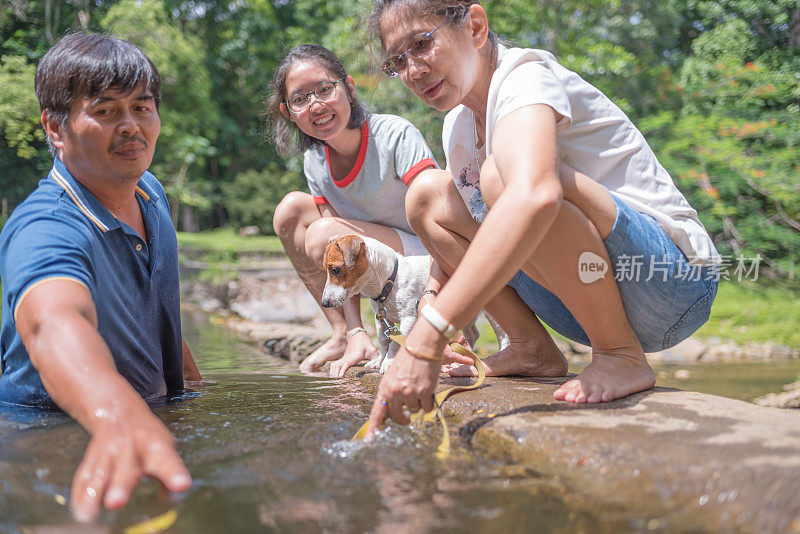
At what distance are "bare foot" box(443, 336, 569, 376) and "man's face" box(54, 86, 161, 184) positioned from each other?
59.0 inches

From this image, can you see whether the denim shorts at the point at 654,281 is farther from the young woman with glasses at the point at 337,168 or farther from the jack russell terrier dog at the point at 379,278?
the young woman with glasses at the point at 337,168

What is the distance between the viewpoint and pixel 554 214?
1.68 metres

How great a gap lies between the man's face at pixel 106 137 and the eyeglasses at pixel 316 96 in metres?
1.32

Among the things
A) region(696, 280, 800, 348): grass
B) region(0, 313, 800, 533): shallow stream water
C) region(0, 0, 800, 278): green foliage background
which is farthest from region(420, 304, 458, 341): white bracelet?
region(696, 280, 800, 348): grass

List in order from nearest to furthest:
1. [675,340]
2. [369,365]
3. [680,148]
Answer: [675,340] < [369,365] < [680,148]

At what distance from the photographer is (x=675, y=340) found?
231cm

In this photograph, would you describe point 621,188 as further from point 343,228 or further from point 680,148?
point 680,148

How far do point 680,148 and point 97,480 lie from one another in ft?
38.1

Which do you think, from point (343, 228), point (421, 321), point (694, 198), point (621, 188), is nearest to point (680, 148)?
point (694, 198)

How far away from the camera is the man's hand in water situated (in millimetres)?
1267

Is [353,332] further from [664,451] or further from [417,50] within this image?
[664,451]

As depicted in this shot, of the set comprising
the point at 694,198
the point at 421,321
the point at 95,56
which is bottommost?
the point at 694,198

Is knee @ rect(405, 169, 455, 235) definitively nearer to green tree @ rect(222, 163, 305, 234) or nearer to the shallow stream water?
the shallow stream water

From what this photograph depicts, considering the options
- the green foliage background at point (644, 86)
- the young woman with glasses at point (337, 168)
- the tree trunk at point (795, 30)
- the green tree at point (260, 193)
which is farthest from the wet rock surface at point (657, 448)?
the green tree at point (260, 193)
